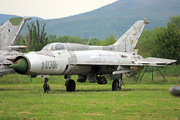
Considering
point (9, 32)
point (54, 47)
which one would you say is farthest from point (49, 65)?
point (9, 32)

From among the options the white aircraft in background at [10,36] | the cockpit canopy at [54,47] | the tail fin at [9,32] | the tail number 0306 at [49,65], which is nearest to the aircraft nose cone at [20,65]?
the tail number 0306 at [49,65]

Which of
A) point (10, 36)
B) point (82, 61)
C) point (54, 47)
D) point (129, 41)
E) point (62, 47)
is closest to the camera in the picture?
point (54, 47)

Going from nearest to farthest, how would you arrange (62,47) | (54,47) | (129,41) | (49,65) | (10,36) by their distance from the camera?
(49,65) < (54,47) < (62,47) < (129,41) < (10,36)

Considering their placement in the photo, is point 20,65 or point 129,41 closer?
point 20,65

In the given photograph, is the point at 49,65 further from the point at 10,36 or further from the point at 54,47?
the point at 10,36

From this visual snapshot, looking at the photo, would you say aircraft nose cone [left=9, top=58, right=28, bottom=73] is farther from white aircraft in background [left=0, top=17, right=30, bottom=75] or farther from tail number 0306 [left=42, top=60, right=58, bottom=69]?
white aircraft in background [left=0, top=17, right=30, bottom=75]

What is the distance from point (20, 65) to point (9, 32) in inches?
371

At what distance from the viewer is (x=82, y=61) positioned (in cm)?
1834

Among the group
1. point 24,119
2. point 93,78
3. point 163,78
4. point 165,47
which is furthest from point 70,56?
point 165,47

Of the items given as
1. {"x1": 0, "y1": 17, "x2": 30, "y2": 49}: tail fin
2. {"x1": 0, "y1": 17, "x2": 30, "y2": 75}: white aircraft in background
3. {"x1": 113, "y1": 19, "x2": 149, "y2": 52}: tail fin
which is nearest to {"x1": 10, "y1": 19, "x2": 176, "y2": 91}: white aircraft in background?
{"x1": 113, "y1": 19, "x2": 149, "y2": 52}: tail fin

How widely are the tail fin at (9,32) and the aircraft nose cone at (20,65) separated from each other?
8228 millimetres

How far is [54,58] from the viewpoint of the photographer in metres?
16.7

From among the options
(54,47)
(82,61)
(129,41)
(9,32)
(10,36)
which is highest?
(9,32)

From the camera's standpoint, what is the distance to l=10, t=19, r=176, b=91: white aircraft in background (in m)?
15.5
